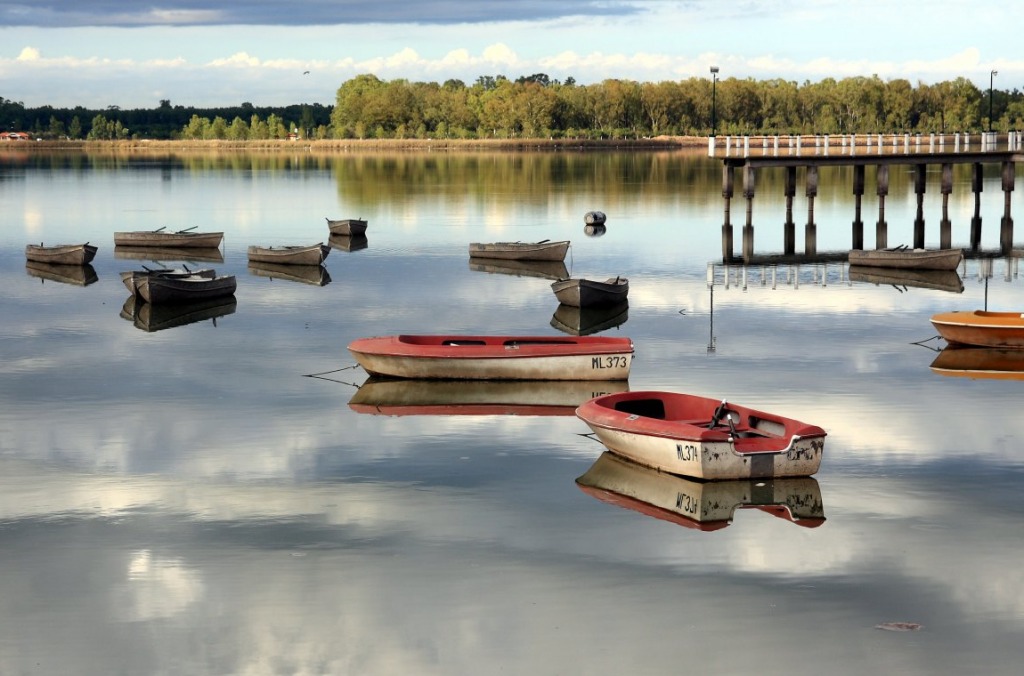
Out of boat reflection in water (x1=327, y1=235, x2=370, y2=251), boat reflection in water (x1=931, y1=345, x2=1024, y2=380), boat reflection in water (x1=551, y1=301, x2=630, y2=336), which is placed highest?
boat reflection in water (x1=327, y1=235, x2=370, y2=251)

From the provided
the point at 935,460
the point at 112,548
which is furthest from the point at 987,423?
the point at 112,548

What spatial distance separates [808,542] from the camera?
2170 cm

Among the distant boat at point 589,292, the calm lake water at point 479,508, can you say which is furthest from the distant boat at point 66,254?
the distant boat at point 589,292

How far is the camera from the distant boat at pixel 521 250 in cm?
6291

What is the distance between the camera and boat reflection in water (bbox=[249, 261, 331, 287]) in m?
58.9

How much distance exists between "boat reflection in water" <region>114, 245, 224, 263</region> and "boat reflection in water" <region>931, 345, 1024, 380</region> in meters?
39.7

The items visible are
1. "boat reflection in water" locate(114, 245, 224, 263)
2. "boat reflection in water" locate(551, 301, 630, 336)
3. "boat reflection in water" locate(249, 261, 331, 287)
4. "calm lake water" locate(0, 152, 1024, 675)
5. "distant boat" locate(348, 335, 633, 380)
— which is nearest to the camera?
"calm lake water" locate(0, 152, 1024, 675)

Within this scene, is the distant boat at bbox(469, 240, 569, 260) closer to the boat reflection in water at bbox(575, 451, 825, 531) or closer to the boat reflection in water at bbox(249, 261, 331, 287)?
the boat reflection in water at bbox(249, 261, 331, 287)

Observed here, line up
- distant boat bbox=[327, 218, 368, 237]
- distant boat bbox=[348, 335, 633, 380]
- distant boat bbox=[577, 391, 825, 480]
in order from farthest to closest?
distant boat bbox=[327, 218, 368, 237] < distant boat bbox=[348, 335, 633, 380] < distant boat bbox=[577, 391, 825, 480]

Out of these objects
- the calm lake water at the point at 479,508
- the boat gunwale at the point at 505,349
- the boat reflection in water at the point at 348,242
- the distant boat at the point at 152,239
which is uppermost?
the distant boat at the point at 152,239

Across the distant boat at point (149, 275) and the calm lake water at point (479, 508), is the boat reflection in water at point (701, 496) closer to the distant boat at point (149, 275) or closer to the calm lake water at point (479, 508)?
the calm lake water at point (479, 508)

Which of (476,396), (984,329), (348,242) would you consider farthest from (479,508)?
(348,242)

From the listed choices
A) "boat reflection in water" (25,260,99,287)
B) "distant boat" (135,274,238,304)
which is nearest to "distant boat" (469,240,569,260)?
"distant boat" (135,274,238,304)

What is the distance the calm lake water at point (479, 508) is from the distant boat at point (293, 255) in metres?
11.0
